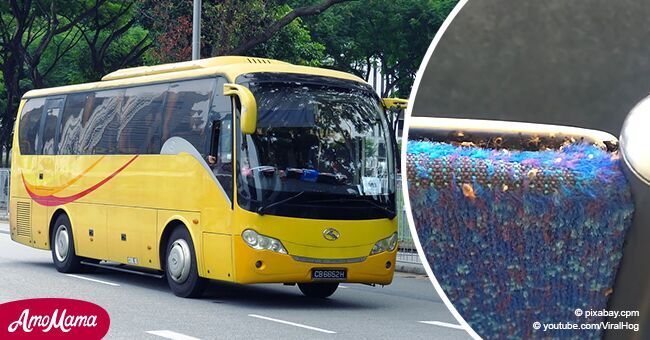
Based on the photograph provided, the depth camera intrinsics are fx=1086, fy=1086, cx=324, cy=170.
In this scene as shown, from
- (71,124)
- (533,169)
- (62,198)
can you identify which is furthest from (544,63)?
(62,198)

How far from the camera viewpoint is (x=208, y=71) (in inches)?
497

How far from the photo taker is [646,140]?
1.09 metres

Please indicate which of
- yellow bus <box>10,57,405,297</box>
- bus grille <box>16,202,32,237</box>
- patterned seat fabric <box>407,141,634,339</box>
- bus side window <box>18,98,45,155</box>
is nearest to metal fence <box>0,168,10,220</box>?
bus side window <box>18,98,45,155</box>

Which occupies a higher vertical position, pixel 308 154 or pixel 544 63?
pixel 544 63

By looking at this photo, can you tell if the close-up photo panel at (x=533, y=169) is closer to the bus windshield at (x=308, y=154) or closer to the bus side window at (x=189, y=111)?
the bus windshield at (x=308, y=154)

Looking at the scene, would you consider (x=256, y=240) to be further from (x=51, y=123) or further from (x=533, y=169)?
(x=533, y=169)

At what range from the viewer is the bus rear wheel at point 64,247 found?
15969mm

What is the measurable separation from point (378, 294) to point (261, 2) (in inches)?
396

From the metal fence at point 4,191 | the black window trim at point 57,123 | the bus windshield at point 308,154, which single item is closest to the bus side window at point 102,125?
the black window trim at point 57,123

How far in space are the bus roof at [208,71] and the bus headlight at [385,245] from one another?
1.82 metres

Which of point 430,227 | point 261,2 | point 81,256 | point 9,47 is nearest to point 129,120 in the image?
point 81,256

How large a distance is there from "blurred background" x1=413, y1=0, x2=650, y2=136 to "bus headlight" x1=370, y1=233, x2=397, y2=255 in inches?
433

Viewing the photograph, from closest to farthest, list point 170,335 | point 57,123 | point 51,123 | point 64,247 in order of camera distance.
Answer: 1. point 170,335
2. point 64,247
3. point 57,123
4. point 51,123

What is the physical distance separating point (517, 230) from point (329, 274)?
10.6 m
